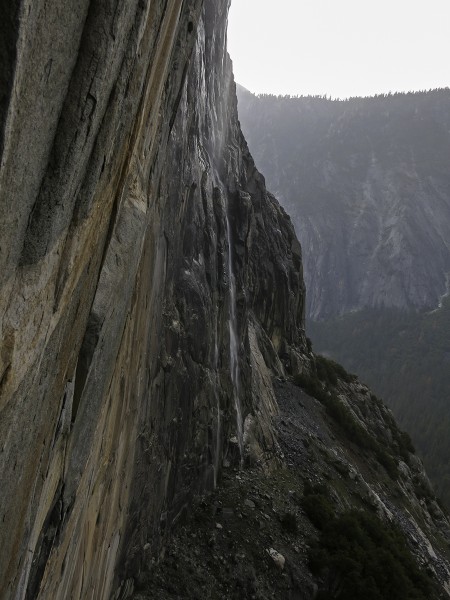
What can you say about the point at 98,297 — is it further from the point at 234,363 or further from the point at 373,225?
the point at 373,225

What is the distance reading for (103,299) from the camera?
22.7ft

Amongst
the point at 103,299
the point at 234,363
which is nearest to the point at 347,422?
the point at 234,363

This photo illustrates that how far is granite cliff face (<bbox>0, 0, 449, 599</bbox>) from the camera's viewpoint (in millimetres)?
3867

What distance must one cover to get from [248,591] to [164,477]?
4.35 metres

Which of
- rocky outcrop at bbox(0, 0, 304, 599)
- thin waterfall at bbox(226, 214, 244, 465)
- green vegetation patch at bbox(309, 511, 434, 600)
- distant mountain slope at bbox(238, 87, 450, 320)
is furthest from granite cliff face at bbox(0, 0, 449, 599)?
distant mountain slope at bbox(238, 87, 450, 320)

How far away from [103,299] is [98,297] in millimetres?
117

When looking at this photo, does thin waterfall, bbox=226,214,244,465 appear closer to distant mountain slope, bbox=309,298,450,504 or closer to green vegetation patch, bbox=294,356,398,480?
green vegetation patch, bbox=294,356,398,480

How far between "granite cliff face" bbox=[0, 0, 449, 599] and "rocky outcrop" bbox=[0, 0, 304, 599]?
26 millimetres

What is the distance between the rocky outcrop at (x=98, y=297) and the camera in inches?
151

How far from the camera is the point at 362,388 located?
48.0 m

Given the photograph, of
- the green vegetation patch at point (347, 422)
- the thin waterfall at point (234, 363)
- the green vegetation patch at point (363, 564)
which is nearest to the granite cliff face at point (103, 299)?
the thin waterfall at point (234, 363)

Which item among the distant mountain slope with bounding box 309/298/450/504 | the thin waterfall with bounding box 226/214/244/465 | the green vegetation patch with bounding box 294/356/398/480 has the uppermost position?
the thin waterfall with bounding box 226/214/244/465

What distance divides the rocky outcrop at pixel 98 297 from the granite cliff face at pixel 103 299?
0.08 feet

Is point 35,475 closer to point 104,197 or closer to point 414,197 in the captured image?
point 104,197
